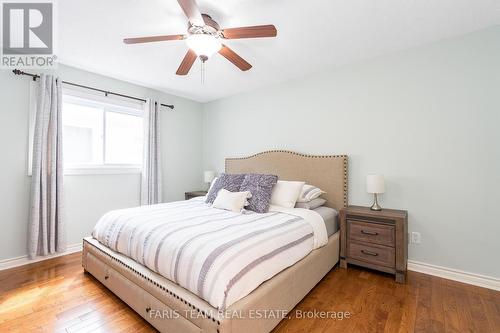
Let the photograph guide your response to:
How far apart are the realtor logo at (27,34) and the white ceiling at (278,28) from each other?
0.36ft

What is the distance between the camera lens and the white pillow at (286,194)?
108 inches

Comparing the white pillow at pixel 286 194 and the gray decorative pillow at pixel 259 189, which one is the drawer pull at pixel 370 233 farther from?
the gray decorative pillow at pixel 259 189

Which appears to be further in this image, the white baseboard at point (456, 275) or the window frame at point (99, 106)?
the window frame at point (99, 106)

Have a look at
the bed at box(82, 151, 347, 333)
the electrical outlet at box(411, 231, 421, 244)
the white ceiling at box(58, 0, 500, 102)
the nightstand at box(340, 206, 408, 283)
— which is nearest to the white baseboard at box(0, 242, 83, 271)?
the bed at box(82, 151, 347, 333)

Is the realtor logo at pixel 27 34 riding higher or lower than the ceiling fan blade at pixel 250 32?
higher

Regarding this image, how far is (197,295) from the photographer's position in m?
1.39

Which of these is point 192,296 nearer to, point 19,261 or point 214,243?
point 214,243

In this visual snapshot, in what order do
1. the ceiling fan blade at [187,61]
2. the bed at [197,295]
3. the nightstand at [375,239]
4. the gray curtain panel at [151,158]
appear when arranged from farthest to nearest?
1. the gray curtain panel at [151,158]
2. the nightstand at [375,239]
3. the ceiling fan blade at [187,61]
4. the bed at [197,295]

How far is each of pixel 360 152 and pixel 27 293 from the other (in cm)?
368

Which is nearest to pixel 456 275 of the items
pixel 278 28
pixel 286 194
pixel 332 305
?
pixel 332 305

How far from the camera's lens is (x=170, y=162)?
167 inches

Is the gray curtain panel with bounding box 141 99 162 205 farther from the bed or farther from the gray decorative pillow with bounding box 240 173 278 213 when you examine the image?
the gray decorative pillow with bounding box 240 173 278 213

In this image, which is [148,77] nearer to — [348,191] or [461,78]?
[348,191]

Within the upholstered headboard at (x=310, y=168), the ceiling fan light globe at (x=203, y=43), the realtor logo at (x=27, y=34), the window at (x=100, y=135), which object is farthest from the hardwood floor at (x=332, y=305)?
the realtor logo at (x=27, y=34)
